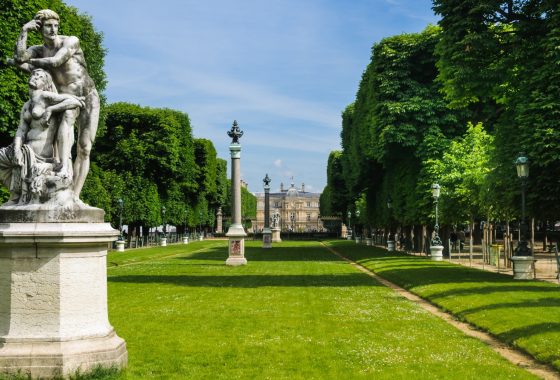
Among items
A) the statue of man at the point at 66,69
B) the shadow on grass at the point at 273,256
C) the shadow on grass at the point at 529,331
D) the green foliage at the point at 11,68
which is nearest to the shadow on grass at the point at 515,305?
the shadow on grass at the point at 529,331

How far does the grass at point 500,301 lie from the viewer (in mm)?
13102

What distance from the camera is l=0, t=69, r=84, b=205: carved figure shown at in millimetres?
9500

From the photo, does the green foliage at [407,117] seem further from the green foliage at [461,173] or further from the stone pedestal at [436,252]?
the stone pedestal at [436,252]

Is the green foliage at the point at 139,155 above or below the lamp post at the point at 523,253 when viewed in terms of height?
above

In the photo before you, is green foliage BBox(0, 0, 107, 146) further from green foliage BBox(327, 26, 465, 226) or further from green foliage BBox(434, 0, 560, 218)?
green foliage BBox(327, 26, 465, 226)

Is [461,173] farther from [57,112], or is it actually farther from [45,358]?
[45,358]

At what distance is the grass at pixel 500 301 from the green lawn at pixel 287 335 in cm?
90

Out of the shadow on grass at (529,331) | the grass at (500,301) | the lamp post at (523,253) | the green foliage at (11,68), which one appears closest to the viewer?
the grass at (500,301)

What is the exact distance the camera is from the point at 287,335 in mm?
13812

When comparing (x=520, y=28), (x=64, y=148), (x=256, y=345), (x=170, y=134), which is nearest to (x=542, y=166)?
(x=520, y=28)

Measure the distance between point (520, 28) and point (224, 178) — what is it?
9323 cm

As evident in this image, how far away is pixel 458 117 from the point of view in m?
44.5

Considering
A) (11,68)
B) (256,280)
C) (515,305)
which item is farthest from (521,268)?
(11,68)

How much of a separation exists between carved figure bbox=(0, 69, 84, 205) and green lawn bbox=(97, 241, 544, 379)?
113 inches
